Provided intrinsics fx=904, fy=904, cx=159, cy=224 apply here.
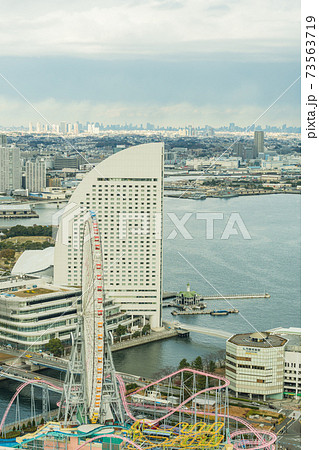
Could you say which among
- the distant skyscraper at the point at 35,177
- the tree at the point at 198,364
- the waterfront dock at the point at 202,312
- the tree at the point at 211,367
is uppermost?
the distant skyscraper at the point at 35,177

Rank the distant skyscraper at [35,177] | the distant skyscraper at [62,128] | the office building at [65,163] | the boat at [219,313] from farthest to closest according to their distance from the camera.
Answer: the distant skyscraper at [62,128], the office building at [65,163], the distant skyscraper at [35,177], the boat at [219,313]

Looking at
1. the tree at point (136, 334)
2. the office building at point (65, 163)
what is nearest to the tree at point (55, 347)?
the tree at point (136, 334)

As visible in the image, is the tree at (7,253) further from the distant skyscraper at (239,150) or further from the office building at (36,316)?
the distant skyscraper at (239,150)

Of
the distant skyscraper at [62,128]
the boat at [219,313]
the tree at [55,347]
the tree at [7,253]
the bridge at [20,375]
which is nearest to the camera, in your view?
the bridge at [20,375]

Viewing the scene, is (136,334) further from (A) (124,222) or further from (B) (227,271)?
(B) (227,271)
